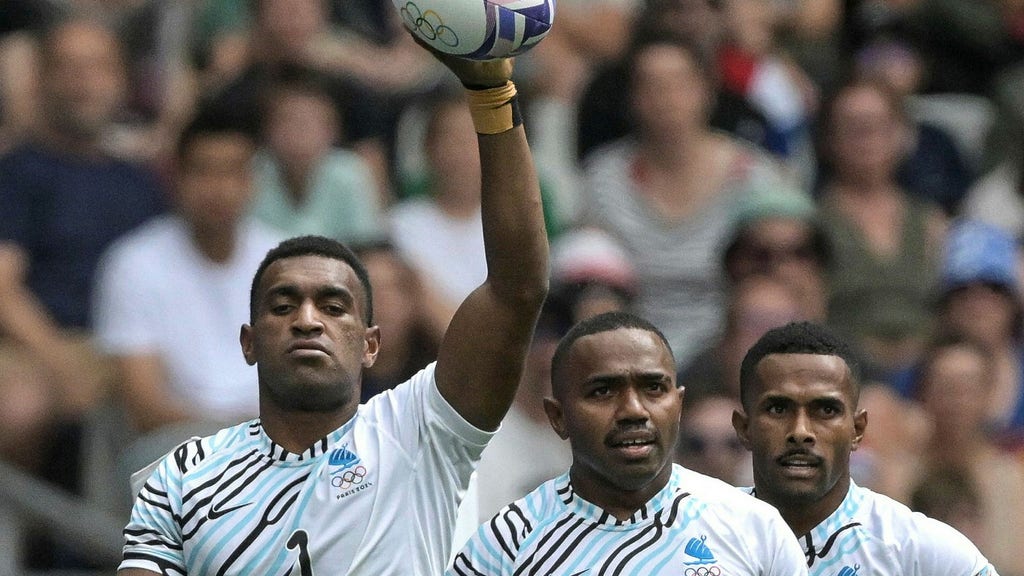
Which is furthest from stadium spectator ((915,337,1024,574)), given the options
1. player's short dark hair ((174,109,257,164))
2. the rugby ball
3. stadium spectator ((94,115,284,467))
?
the rugby ball

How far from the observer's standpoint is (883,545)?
5.76 metres

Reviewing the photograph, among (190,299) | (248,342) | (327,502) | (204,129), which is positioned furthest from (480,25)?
(204,129)

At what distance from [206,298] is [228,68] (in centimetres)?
213

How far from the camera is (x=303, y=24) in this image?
11.1 meters

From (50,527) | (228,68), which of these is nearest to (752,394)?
(50,527)

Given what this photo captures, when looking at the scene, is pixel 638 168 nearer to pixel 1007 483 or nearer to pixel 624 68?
pixel 624 68

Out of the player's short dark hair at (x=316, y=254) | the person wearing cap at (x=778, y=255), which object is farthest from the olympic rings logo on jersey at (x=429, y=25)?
the person wearing cap at (x=778, y=255)

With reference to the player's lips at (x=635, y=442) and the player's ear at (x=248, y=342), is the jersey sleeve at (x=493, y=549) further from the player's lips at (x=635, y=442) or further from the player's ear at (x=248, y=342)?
the player's ear at (x=248, y=342)

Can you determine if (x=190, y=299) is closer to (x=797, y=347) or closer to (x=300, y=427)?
(x=300, y=427)

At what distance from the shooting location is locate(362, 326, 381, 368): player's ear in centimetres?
583

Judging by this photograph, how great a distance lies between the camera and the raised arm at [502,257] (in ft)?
17.6

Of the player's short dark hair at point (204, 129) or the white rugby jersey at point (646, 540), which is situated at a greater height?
the player's short dark hair at point (204, 129)

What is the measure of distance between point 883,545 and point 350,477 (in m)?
1.49

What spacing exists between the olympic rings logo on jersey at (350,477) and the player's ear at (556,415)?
527 millimetres
